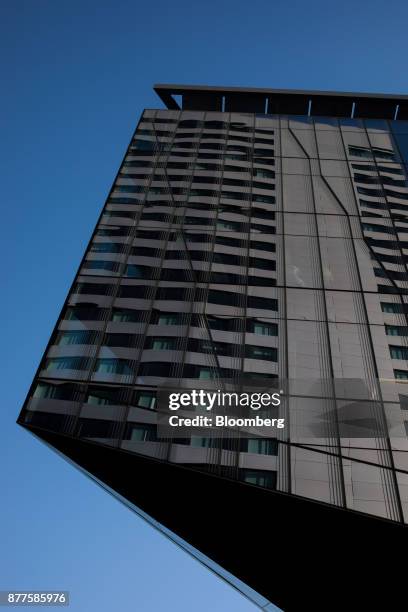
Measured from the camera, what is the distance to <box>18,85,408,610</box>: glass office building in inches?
404

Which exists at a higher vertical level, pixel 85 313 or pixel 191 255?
pixel 191 255

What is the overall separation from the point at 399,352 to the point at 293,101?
2184cm

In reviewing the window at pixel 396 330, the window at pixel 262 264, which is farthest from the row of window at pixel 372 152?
the window at pixel 396 330

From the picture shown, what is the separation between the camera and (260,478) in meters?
9.95

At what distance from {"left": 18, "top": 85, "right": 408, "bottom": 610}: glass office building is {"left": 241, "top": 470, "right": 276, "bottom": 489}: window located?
0.03 meters

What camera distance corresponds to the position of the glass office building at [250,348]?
1026 centimetres

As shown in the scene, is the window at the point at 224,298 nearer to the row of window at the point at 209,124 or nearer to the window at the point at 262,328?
the window at the point at 262,328

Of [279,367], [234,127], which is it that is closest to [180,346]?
[279,367]

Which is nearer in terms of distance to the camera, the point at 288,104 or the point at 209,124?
the point at 209,124

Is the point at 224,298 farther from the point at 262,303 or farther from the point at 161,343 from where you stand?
the point at 161,343

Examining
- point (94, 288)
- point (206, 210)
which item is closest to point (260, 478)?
point (94, 288)

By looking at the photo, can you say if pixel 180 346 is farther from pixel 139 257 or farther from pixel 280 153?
pixel 280 153

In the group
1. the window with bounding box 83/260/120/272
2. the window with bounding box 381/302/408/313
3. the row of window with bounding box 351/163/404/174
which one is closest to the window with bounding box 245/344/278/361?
the window with bounding box 381/302/408/313

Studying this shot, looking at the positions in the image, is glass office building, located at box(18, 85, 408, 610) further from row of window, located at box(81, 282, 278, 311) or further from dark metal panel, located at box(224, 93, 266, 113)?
dark metal panel, located at box(224, 93, 266, 113)
